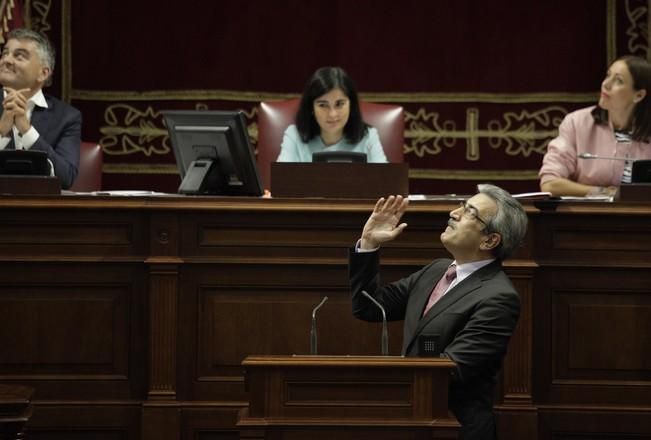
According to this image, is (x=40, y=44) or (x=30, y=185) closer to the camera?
(x=30, y=185)

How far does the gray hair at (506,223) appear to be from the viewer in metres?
3.69

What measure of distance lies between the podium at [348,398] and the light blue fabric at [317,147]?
7.61 ft

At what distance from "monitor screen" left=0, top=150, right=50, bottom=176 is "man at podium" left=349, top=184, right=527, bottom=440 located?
49.7 inches

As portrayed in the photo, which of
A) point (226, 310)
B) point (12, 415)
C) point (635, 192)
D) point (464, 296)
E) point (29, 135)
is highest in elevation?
point (29, 135)

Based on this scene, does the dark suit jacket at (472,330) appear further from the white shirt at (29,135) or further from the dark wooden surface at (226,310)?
the white shirt at (29,135)

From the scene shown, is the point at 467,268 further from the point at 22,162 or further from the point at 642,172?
the point at 22,162

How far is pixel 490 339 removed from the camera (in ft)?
11.5

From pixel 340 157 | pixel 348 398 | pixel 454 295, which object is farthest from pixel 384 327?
pixel 340 157

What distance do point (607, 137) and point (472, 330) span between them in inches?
86.2

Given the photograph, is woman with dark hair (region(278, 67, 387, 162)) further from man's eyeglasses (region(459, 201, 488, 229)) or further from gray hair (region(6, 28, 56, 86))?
man's eyeglasses (region(459, 201, 488, 229))

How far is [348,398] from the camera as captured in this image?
3.21m

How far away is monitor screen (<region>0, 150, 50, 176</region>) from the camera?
175 inches

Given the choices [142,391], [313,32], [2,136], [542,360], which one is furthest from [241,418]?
[313,32]

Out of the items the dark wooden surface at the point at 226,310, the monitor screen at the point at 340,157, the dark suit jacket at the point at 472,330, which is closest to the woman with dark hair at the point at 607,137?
the dark wooden surface at the point at 226,310
